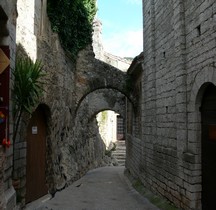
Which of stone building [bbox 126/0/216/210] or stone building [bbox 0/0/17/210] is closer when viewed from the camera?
stone building [bbox 0/0/17/210]

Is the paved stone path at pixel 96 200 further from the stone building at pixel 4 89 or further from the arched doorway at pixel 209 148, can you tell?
the stone building at pixel 4 89

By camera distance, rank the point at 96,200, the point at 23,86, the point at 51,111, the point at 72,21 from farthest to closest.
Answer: the point at 72,21, the point at 51,111, the point at 96,200, the point at 23,86

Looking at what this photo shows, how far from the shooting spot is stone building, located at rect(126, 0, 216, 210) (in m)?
5.47

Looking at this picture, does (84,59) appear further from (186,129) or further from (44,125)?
(186,129)

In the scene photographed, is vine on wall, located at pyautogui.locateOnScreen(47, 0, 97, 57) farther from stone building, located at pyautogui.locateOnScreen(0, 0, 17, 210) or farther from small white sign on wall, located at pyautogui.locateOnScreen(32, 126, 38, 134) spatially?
stone building, located at pyautogui.locateOnScreen(0, 0, 17, 210)

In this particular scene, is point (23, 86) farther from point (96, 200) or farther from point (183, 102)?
point (96, 200)

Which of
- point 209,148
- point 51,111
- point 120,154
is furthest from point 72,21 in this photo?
point 120,154

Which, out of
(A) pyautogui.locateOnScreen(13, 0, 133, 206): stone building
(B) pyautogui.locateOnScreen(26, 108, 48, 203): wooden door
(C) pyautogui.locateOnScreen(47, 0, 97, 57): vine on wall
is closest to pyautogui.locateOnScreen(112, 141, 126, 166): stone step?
(A) pyautogui.locateOnScreen(13, 0, 133, 206): stone building

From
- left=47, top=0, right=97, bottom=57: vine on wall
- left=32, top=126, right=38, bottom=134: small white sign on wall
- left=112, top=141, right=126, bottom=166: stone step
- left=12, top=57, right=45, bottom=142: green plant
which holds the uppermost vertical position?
left=47, top=0, right=97, bottom=57: vine on wall

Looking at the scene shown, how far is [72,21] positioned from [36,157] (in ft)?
16.1

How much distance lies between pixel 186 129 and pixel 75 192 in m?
4.41

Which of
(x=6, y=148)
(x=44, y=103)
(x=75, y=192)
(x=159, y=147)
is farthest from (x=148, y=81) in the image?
(x=6, y=148)

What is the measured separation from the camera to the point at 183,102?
6.34m

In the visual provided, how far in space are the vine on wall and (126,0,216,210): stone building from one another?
105 inches
